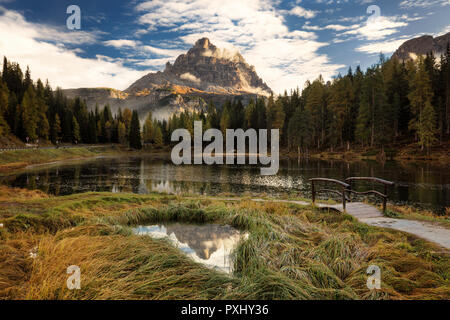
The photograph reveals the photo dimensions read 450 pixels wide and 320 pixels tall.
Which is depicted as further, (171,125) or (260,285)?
(171,125)

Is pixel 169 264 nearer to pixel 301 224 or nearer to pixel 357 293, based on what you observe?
pixel 357 293

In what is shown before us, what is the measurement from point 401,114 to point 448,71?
1101cm

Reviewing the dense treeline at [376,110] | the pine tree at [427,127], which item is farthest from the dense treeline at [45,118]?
the pine tree at [427,127]

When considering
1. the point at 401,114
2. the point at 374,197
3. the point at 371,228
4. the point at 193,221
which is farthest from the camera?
the point at 401,114

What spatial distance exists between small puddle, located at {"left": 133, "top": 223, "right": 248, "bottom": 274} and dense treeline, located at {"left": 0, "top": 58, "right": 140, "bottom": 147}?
2872 inches

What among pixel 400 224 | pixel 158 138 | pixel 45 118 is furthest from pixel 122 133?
pixel 400 224

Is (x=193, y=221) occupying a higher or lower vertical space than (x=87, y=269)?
lower

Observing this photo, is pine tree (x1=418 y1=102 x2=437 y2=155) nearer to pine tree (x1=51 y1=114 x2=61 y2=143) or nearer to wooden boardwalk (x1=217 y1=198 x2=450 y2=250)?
wooden boardwalk (x1=217 y1=198 x2=450 y2=250)

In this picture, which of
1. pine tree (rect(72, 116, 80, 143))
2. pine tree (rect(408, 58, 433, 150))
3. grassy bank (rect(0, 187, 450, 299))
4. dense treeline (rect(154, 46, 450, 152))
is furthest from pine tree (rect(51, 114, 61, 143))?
pine tree (rect(408, 58, 433, 150))

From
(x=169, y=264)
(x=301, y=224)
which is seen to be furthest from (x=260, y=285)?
(x=301, y=224)

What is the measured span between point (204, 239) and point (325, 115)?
234 feet

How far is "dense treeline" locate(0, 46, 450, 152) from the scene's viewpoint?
51638 mm

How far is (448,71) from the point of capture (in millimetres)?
51188

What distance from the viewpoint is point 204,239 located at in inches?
344
